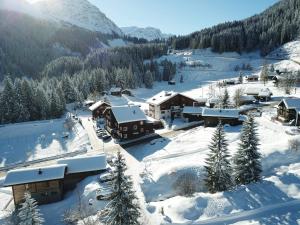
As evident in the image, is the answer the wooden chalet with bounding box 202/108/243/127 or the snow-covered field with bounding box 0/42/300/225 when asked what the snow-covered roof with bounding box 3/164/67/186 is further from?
the wooden chalet with bounding box 202/108/243/127

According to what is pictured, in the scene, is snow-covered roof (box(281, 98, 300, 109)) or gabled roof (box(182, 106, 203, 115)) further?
gabled roof (box(182, 106, 203, 115))

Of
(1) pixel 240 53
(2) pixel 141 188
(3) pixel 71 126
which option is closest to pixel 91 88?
(3) pixel 71 126

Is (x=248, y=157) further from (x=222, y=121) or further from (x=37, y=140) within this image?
(x=37, y=140)

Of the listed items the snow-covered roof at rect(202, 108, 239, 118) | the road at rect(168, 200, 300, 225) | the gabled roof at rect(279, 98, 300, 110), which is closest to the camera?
the road at rect(168, 200, 300, 225)

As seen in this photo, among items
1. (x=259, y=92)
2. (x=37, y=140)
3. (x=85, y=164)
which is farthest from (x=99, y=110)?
(x=259, y=92)

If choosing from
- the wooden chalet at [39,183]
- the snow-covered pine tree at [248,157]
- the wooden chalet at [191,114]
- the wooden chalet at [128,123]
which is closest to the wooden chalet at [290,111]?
the wooden chalet at [191,114]

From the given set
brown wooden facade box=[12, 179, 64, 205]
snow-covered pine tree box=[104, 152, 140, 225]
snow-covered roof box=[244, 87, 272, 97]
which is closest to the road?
snow-covered pine tree box=[104, 152, 140, 225]
